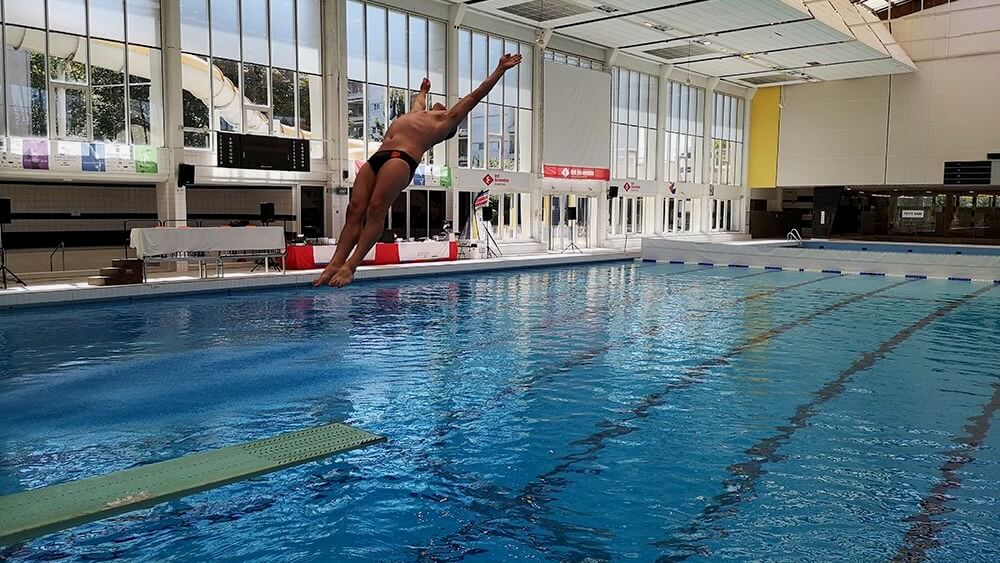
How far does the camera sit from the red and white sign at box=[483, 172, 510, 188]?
70.8ft

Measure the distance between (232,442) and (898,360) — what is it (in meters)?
6.83

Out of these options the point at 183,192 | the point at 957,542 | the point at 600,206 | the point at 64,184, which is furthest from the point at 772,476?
the point at 600,206

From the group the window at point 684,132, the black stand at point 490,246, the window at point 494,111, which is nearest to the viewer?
the black stand at point 490,246

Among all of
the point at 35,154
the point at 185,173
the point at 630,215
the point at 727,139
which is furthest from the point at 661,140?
the point at 35,154

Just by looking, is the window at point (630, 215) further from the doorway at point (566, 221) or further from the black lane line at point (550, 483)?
the black lane line at point (550, 483)

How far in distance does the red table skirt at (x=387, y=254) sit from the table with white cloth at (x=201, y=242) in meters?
1.24

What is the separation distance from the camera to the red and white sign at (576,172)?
23.8 meters

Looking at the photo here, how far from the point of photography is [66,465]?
4.68 meters

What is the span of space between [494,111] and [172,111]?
977 cm

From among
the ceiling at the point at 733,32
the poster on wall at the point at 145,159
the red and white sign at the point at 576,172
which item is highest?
the ceiling at the point at 733,32

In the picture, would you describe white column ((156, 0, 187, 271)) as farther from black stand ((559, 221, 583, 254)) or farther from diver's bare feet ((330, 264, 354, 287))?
diver's bare feet ((330, 264, 354, 287))

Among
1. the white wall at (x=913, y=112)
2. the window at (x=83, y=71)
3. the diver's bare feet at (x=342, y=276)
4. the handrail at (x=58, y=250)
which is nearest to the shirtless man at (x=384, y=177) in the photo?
the diver's bare feet at (x=342, y=276)

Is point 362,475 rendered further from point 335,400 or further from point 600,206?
point 600,206

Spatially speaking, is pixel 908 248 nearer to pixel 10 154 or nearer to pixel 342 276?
pixel 10 154
